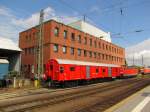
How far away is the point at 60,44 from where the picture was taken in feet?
131

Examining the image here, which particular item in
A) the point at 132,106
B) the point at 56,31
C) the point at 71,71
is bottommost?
the point at 132,106

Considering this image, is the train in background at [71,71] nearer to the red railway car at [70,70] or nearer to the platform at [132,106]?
the red railway car at [70,70]

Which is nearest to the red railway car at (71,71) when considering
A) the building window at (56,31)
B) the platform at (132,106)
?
the building window at (56,31)

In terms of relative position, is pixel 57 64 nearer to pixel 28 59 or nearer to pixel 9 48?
pixel 9 48

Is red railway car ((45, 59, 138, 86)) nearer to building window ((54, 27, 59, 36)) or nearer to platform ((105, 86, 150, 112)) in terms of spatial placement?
building window ((54, 27, 59, 36))

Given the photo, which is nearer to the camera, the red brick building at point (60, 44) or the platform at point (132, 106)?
the platform at point (132, 106)

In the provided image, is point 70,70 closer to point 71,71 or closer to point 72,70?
point 71,71

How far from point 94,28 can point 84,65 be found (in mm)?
29420

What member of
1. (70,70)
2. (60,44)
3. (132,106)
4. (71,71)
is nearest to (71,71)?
(71,71)

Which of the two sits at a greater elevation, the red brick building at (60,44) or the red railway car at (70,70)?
the red brick building at (60,44)

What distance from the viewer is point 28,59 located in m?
43.8

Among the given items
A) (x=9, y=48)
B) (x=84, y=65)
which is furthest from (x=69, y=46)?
(x=9, y=48)

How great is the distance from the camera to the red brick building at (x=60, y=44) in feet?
126

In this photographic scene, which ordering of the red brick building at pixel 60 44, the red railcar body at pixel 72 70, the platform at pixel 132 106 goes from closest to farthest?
1. the platform at pixel 132 106
2. the red railcar body at pixel 72 70
3. the red brick building at pixel 60 44
